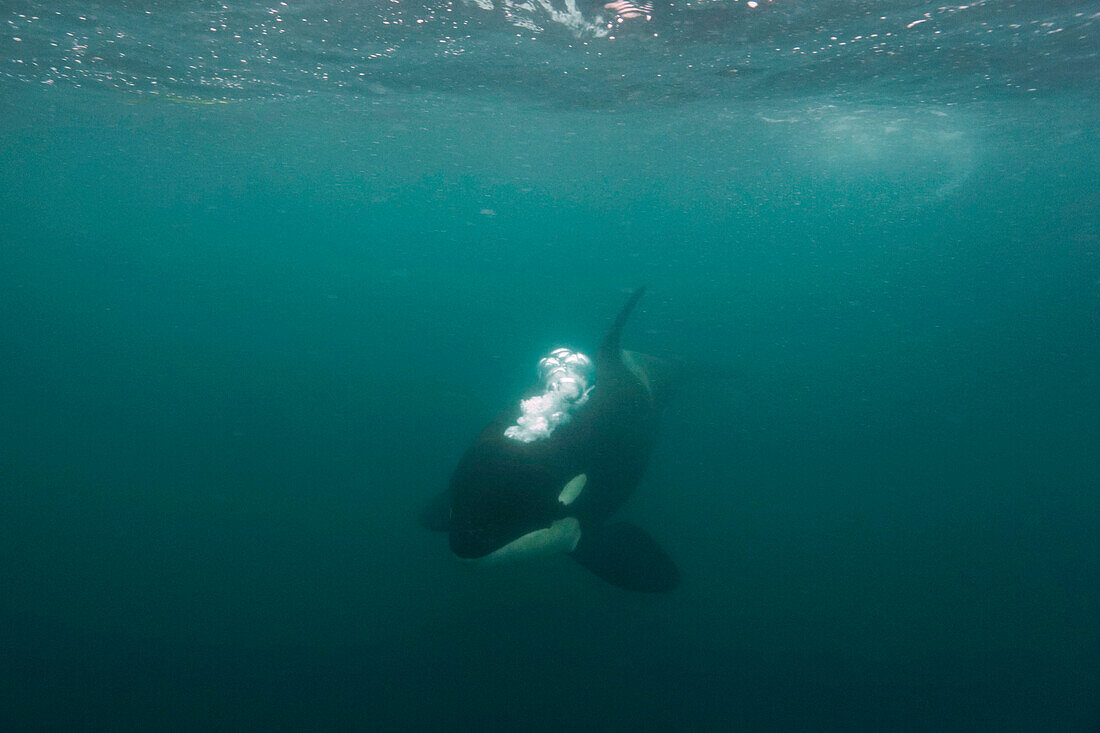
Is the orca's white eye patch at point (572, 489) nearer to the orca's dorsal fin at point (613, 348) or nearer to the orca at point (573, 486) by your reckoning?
the orca at point (573, 486)

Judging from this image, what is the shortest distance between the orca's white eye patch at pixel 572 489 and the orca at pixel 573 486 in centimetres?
1

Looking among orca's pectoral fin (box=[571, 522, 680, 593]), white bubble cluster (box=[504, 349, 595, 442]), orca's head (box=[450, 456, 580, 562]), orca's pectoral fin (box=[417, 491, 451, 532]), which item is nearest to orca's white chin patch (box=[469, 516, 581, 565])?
orca's head (box=[450, 456, 580, 562])

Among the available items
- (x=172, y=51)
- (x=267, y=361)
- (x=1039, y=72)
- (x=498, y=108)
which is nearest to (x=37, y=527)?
(x=267, y=361)

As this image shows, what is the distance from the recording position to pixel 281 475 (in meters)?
10.7

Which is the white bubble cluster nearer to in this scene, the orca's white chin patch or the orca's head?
the orca's head

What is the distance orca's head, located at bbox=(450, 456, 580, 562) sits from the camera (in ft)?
16.6

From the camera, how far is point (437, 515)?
23.1 feet

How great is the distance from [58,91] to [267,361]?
19629 millimetres

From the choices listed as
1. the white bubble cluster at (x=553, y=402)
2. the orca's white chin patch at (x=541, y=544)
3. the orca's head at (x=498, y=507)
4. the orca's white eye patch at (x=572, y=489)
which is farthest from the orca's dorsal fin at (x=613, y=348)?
the orca's head at (x=498, y=507)

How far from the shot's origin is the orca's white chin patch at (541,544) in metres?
5.33

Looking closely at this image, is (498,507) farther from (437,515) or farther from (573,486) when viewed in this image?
(437,515)

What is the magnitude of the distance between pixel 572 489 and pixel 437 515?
2.10 metres

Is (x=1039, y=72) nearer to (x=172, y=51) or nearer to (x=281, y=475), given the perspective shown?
(x=281, y=475)

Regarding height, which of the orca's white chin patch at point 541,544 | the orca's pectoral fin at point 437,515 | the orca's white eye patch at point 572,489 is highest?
the orca's white eye patch at point 572,489
